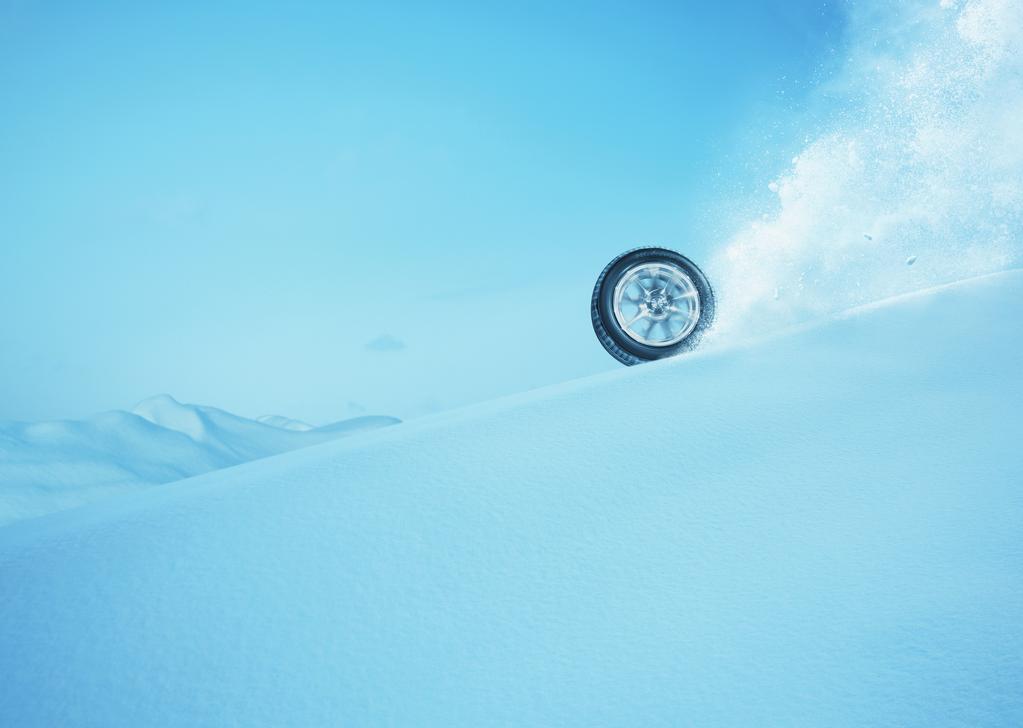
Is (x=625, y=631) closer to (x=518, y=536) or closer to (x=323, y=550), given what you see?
(x=518, y=536)

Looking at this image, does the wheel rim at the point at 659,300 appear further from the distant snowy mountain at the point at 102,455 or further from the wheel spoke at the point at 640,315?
the distant snowy mountain at the point at 102,455

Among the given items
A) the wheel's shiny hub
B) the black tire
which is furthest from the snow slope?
the wheel's shiny hub

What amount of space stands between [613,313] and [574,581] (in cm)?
276

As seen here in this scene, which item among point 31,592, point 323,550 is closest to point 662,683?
point 323,550

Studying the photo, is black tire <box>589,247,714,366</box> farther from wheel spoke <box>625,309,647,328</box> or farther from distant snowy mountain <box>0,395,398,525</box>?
distant snowy mountain <box>0,395,398,525</box>

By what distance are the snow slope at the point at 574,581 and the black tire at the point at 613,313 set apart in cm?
168

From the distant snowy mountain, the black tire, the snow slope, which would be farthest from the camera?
the distant snowy mountain

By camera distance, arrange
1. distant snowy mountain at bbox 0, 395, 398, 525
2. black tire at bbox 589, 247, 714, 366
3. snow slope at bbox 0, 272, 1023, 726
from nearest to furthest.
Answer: snow slope at bbox 0, 272, 1023, 726 → black tire at bbox 589, 247, 714, 366 → distant snowy mountain at bbox 0, 395, 398, 525

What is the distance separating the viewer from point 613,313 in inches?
151

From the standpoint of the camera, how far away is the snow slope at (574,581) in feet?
3.16

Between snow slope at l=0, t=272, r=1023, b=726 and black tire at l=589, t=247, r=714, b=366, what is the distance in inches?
66.2

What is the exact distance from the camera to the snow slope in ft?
3.16

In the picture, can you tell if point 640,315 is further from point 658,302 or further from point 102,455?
point 102,455

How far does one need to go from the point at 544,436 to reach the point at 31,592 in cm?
150
